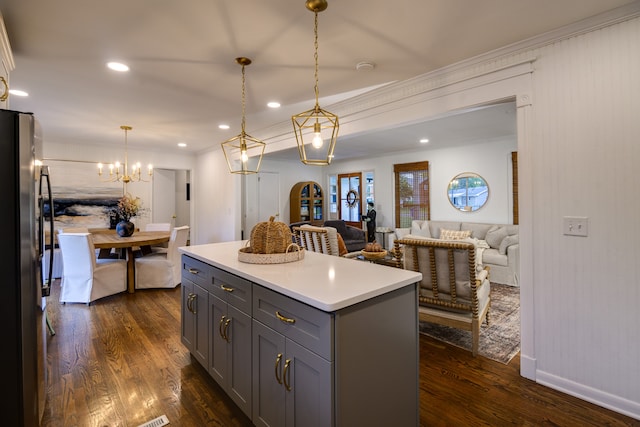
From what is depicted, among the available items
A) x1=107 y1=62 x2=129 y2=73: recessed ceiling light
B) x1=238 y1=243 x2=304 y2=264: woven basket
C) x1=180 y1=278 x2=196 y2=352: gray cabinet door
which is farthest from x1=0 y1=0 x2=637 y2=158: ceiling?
x1=180 y1=278 x2=196 y2=352: gray cabinet door

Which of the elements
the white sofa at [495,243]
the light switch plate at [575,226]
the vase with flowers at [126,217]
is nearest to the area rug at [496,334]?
the white sofa at [495,243]

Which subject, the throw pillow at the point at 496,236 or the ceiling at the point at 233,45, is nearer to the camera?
the ceiling at the point at 233,45

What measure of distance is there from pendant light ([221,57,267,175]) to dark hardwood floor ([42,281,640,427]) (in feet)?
5.40

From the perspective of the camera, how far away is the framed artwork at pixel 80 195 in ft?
18.3

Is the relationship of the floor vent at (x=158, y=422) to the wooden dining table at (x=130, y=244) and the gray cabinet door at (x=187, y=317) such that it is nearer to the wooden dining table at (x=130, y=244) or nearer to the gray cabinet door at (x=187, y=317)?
the gray cabinet door at (x=187, y=317)

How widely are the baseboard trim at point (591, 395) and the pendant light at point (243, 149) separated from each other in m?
2.60

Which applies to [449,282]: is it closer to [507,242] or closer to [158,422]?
[158,422]

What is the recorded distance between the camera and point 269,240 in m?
2.07

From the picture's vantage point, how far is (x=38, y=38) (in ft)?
7.13

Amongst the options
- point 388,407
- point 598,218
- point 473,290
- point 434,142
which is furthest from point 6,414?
point 434,142

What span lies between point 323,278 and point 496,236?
4.68 m

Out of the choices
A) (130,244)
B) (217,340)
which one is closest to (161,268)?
(130,244)

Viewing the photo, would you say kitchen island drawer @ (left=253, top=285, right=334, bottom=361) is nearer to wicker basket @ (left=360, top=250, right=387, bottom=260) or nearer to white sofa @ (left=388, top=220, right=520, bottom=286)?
wicker basket @ (left=360, top=250, right=387, bottom=260)

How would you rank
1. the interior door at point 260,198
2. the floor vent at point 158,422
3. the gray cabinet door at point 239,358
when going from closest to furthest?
1. the gray cabinet door at point 239,358
2. the floor vent at point 158,422
3. the interior door at point 260,198
